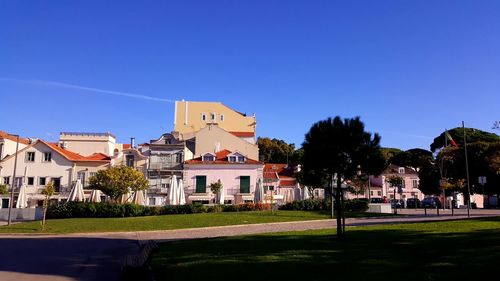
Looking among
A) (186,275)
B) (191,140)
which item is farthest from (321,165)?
(191,140)

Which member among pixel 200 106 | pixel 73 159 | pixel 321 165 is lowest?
pixel 321 165

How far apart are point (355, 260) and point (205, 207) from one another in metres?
30.5

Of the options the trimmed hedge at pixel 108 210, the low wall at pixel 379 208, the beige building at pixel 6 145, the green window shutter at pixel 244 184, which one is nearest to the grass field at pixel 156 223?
the trimmed hedge at pixel 108 210

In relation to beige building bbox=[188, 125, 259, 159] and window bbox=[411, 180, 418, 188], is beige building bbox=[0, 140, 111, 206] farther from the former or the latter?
window bbox=[411, 180, 418, 188]

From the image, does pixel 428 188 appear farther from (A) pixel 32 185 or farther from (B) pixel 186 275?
(B) pixel 186 275

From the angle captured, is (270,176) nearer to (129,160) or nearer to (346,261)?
(129,160)

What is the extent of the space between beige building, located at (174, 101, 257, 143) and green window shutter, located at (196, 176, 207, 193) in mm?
16848

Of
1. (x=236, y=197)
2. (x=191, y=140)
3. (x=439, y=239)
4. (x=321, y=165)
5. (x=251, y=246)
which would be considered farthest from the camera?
(x=191, y=140)

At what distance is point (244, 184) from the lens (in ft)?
185

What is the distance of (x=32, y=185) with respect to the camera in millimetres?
57438

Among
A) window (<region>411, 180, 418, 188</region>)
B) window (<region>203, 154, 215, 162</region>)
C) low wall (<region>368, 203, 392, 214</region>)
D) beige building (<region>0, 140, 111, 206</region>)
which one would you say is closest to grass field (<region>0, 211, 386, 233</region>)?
low wall (<region>368, 203, 392, 214</region>)

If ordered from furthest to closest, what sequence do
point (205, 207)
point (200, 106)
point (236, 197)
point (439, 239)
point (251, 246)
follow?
point (200, 106) → point (236, 197) → point (205, 207) → point (251, 246) → point (439, 239)

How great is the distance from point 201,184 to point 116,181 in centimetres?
1450

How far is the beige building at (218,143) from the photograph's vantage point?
207 ft
